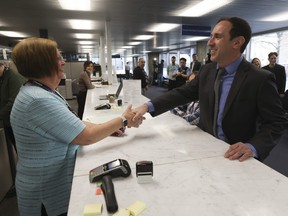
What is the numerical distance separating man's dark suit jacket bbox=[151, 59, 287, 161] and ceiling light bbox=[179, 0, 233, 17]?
12.9 ft

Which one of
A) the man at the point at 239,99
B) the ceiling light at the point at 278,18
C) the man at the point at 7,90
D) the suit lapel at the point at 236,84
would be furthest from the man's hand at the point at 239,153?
the ceiling light at the point at 278,18

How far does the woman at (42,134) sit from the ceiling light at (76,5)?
4.16 metres

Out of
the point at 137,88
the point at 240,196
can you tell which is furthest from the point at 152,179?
the point at 137,88

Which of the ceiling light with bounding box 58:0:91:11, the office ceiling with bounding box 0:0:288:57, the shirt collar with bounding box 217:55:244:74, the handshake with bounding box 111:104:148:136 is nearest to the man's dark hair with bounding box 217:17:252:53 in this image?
the shirt collar with bounding box 217:55:244:74

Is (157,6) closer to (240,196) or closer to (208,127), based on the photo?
(208,127)

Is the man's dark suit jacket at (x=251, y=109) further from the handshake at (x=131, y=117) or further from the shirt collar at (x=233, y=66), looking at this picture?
the handshake at (x=131, y=117)

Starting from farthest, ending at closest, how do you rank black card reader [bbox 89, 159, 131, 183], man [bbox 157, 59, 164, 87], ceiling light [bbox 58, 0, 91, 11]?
man [bbox 157, 59, 164, 87] < ceiling light [bbox 58, 0, 91, 11] < black card reader [bbox 89, 159, 131, 183]

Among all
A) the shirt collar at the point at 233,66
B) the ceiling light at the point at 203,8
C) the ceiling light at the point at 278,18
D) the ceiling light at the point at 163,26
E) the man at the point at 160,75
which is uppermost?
the ceiling light at the point at 203,8

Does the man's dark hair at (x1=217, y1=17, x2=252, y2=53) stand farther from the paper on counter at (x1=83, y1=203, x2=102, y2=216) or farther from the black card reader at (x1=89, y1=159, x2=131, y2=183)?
the paper on counter at (x1=83, y1=203, x2=102, y2=216)

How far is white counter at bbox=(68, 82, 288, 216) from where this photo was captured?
2.51 ft

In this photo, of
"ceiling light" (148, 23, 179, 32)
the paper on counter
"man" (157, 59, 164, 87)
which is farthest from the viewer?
"man" (157, 59, 164, 87)

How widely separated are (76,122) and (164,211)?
1.86 ft

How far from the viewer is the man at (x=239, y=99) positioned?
1264 mm

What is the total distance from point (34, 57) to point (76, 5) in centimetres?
453
